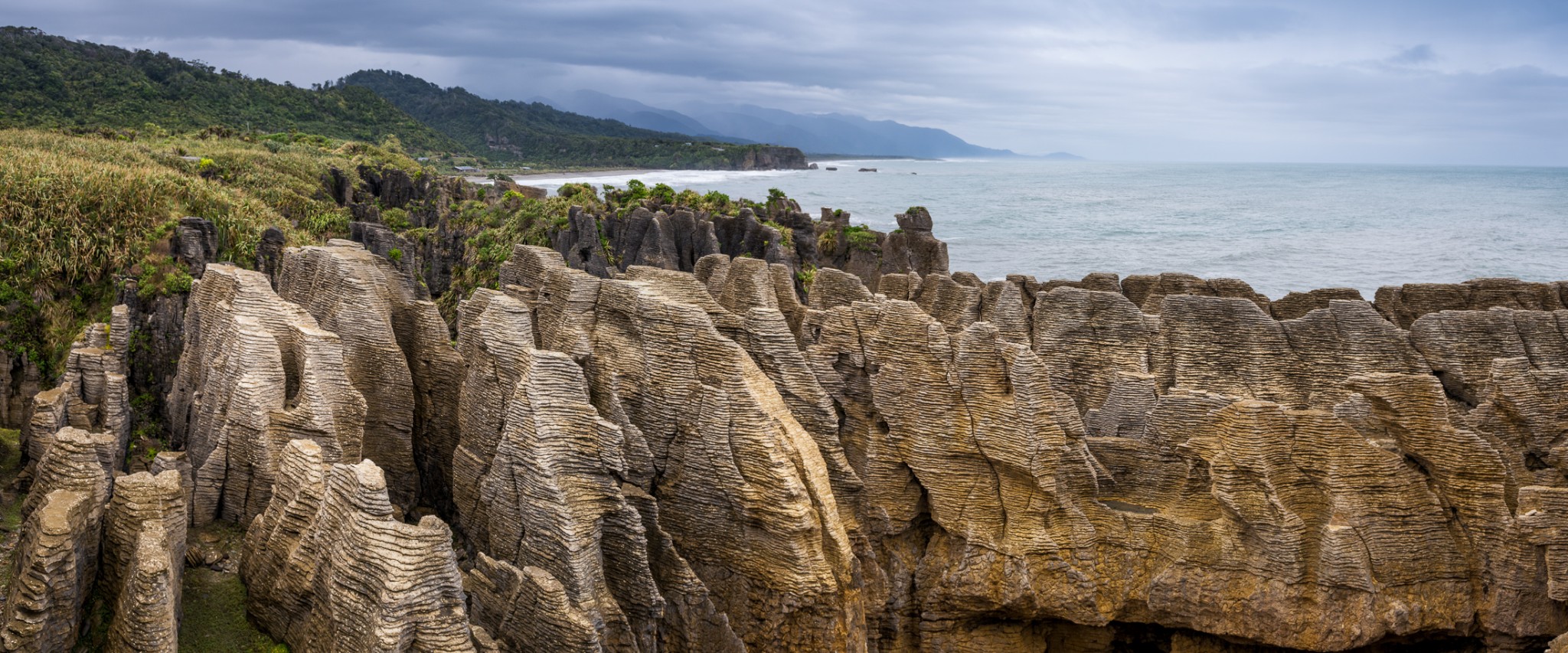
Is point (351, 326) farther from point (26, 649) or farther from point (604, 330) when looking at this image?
point (26, 649)

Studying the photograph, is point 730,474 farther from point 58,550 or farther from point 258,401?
point 58,550

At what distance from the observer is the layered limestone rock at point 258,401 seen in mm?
14344

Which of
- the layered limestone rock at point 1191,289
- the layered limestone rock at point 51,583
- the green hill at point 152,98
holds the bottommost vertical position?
the layered limestone rock at point 51,583

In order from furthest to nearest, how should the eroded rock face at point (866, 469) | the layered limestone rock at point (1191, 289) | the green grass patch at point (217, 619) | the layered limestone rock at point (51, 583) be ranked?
the layered limestone rock at point (1191, 289)
the eroded rock face at point (866, 469)
the green grass patch at point (217, 619)
the layered limestone rock at point (51, 583)

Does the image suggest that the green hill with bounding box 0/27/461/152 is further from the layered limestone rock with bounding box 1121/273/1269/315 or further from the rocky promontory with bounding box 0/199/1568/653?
the layered limestone rock with bounding box 1121/273/1269/315

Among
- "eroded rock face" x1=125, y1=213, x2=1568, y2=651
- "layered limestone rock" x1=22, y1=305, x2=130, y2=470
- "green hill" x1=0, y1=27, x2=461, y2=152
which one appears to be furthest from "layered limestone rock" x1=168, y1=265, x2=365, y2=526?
"green hill" x1=0, y1=27, x2=461, y2=152

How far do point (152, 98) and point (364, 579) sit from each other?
4237 inches

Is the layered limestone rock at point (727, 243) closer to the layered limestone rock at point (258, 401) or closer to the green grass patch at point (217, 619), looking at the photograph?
the layered limestone rock at point (258, 401)

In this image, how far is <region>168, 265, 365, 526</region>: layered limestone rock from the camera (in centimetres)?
1434

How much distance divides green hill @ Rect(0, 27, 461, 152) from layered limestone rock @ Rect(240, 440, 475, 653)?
72.7m

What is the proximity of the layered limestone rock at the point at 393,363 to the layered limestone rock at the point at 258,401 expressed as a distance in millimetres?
574

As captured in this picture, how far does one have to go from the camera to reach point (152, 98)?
9969 cm

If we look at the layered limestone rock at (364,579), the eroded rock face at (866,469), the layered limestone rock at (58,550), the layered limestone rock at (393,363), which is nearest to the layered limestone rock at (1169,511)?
the eroded rock face at (866,469)

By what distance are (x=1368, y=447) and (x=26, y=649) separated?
1692cm
